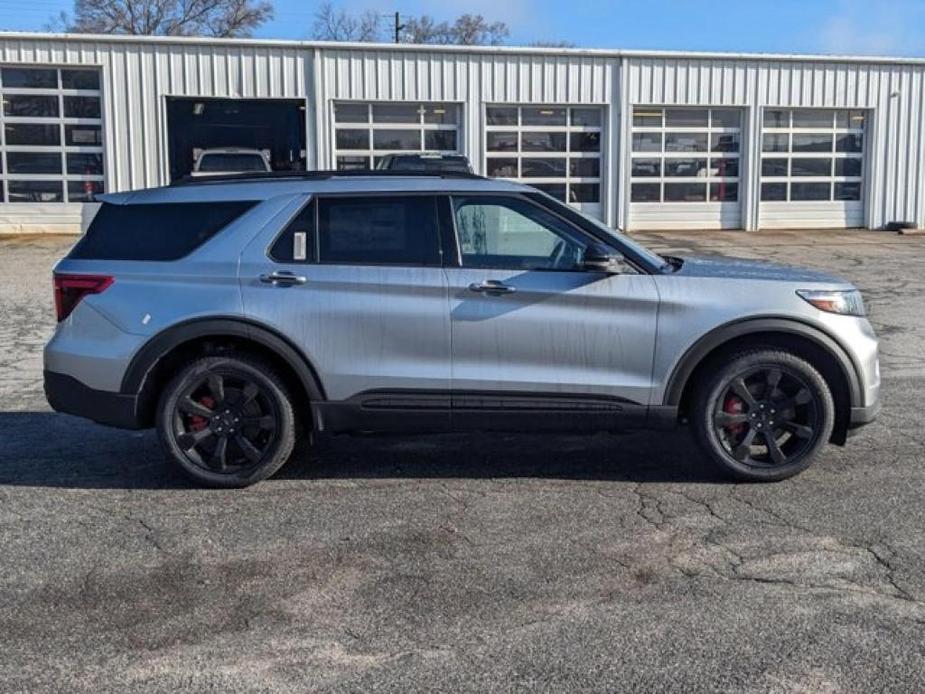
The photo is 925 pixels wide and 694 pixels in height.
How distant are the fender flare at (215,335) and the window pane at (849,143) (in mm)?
22853

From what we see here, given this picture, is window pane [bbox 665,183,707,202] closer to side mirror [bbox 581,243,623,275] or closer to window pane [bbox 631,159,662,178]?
window pane [bbox 631,159,662,178]

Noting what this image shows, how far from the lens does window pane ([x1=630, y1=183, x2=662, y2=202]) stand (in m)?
25.0

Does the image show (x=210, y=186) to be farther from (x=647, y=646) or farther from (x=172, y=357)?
(x=647, y=646)

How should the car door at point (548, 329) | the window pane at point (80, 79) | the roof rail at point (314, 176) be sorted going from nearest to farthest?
the car door at point (548, 329) < the roof rail at point (314, 176) < the window pane at point (80, 79)

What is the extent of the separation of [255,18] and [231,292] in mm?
59098

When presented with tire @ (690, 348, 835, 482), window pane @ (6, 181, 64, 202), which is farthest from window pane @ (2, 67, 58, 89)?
tire @ (690, 348, 835, 482)

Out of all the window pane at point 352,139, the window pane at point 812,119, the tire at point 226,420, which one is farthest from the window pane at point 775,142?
the tire at point 226,420

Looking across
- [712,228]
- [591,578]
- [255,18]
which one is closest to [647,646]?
[591,578]

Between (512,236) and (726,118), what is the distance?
2077 cm

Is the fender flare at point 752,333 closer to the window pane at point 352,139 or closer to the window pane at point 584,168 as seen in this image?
the window pane at point 352,139

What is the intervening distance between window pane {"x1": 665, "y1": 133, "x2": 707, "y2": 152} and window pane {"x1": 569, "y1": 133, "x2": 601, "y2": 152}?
1.69 metres

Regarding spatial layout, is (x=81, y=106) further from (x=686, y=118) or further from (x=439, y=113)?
(x=686, y=118)

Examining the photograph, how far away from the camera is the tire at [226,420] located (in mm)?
5922

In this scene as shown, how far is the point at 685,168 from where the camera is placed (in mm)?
25219
